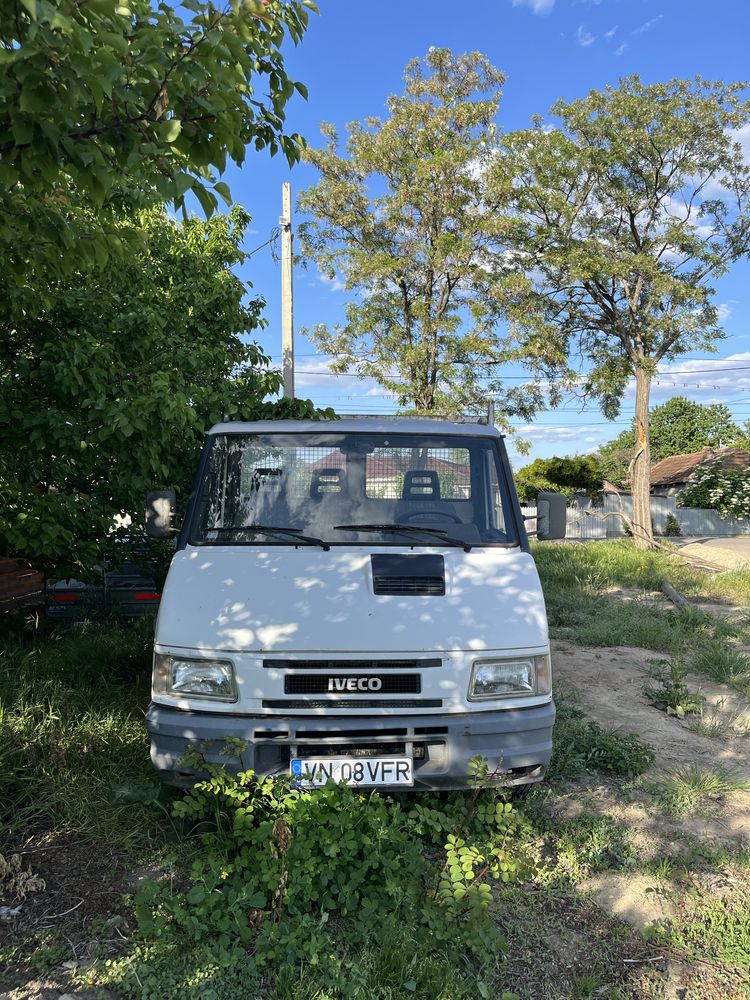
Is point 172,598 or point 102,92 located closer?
point 102,92

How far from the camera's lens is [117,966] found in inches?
97.3

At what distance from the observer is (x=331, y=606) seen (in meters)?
3.30

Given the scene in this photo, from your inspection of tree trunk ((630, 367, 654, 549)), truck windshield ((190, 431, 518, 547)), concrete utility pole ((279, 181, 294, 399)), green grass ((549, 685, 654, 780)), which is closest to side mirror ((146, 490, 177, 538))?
truck windshield ((190, 431, 518, 547))

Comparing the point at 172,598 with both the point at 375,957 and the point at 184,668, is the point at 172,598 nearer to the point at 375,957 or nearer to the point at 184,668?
the point at 184,668

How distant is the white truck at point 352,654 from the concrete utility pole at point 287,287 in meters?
9.12

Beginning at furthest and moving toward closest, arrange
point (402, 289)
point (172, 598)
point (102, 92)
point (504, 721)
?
1. point (402, 289)
2. point (172, 598)
3. point (504, 721)
4. point (102, 92)

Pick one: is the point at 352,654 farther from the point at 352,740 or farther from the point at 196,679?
the point at 196,679

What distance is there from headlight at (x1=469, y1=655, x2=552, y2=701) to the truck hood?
3.3 inches

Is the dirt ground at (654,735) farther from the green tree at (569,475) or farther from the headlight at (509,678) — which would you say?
the green tree at (569,475)

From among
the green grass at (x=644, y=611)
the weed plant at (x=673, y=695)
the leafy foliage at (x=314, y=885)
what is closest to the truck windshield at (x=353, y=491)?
the leafy foliage at (x=314, y=885)

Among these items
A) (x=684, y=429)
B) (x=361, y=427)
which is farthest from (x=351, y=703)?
(x=684, y=429)

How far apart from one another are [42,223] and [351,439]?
197 centimetres

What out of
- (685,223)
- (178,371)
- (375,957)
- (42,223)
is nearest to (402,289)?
(685,223)

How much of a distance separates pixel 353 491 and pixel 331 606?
92 cm
